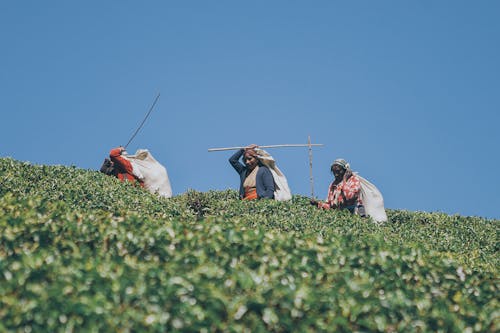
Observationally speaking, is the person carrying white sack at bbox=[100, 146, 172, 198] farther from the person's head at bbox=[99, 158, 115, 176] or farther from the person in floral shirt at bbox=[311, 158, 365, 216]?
the person in floral shirt at bbox=[311, 158, 365, 216]

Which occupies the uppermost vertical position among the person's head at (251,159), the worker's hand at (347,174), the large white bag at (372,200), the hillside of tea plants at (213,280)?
the person's head at (251,159)

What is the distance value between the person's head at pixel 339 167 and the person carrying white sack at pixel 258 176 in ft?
3.74

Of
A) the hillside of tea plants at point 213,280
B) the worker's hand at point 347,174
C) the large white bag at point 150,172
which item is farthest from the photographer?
the large white bag at point 150,172

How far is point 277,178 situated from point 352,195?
1.74m

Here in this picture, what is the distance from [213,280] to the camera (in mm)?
6371

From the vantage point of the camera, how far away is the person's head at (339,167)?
14.8m

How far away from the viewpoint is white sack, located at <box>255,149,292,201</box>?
50.5 feet

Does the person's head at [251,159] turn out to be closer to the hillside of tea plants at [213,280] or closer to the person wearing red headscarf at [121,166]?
the person wearing red headscarf at [121,166]

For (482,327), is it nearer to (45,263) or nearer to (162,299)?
(162,299)

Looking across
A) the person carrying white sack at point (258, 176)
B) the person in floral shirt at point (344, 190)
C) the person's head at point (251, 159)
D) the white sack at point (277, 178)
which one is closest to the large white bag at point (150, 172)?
the person carrying white sack at point (258, 176)

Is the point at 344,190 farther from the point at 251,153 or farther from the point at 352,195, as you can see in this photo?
the point at 251,153

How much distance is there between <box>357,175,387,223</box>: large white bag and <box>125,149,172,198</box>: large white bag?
4.13 metres

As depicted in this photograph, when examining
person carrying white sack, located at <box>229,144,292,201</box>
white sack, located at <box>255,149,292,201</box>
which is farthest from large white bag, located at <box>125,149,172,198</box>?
white sack, located at <box>255,149,292,201</box>

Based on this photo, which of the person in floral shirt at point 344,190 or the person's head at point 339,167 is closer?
the person in floral shirt at point 344,190
